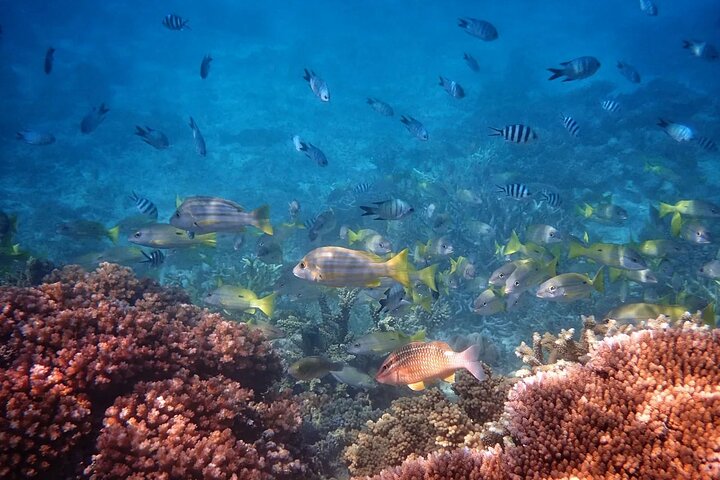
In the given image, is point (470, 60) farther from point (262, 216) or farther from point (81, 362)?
point (81, 362)

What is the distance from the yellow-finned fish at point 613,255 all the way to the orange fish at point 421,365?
13.5 feet

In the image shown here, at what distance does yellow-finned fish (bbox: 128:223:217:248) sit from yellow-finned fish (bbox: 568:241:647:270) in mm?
6916

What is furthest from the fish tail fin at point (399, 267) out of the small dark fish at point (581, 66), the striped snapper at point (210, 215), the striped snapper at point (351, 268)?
the small dark fish at point (581, 66)

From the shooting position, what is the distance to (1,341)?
10.5 ft

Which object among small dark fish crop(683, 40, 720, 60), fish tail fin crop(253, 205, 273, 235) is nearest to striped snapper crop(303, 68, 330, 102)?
fish tail fin crop(253, 205, 273, 235)

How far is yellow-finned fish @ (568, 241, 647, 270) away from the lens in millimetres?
6461

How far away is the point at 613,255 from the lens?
21.7 feet

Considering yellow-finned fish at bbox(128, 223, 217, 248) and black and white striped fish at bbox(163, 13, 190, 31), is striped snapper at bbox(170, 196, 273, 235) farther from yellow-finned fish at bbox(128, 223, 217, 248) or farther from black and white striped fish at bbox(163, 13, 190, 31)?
black and white striped fish at bbox(163, 13, 190, 31)

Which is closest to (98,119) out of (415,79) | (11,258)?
(11,258)

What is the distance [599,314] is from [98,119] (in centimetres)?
A: 1613

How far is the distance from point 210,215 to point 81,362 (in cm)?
→ 298

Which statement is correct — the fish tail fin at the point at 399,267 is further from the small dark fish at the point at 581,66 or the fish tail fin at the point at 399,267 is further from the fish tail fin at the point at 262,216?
the small dark fish at the point at 581,66

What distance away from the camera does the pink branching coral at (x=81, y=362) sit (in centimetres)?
259

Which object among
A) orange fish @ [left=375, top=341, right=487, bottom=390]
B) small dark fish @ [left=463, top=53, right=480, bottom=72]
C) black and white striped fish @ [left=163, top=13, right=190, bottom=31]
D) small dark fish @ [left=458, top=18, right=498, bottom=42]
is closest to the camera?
→ orange fish @ [left=375, top=341, right=487, bottom=390]
